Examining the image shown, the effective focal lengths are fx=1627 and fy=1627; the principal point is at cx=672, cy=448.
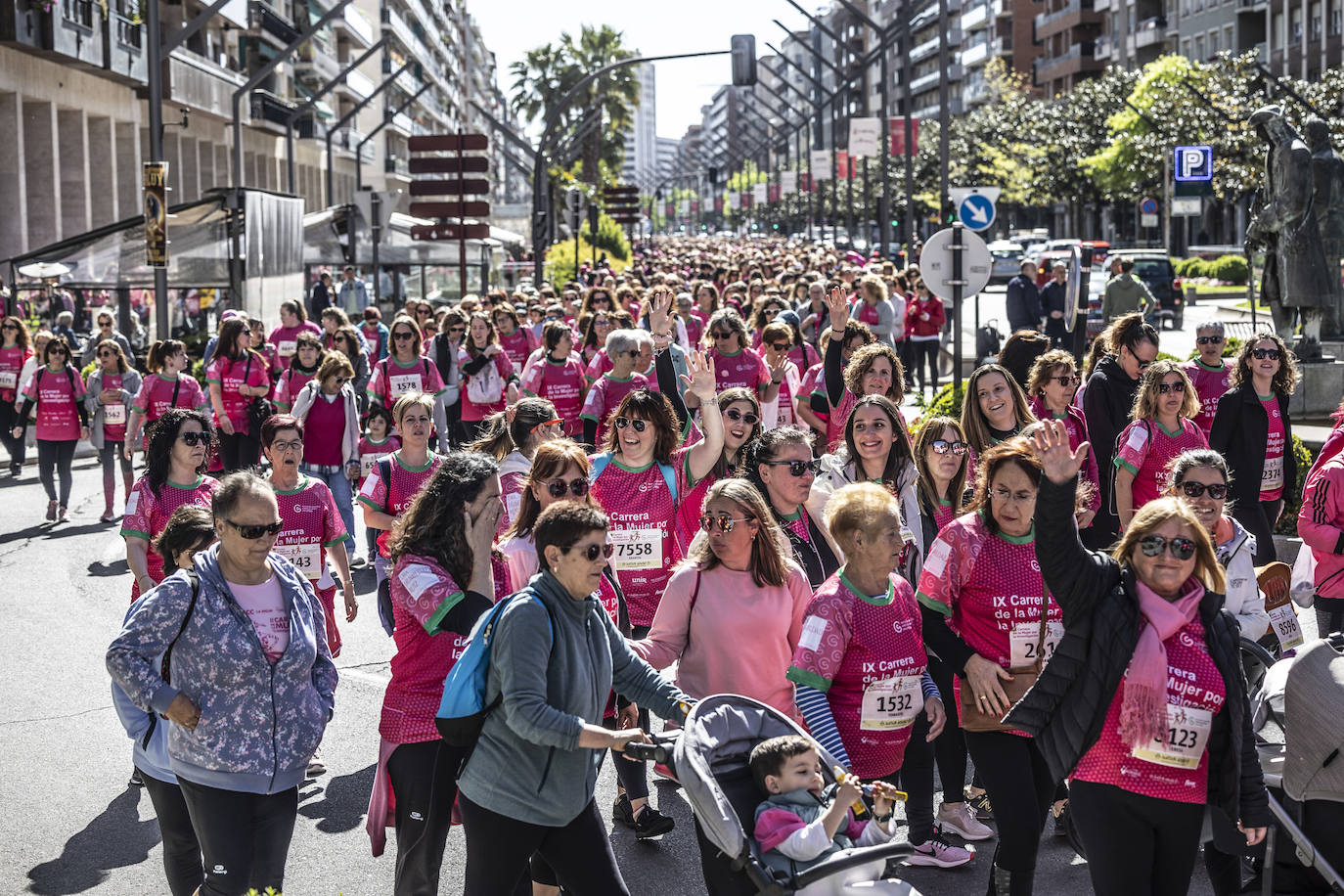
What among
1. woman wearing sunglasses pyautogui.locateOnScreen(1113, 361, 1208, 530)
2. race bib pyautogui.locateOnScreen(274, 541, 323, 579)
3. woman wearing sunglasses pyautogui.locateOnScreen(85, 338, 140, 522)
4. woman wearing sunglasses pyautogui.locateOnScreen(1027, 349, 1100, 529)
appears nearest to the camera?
race bib pyautogui.locateOnScreen(274, 541, 323, 579)

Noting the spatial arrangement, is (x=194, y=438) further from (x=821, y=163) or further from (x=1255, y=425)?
(x=821, y=163)

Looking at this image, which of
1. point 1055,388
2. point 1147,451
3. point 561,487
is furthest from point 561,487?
point 1055,388

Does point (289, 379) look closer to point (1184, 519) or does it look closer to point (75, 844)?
point (75, 844)

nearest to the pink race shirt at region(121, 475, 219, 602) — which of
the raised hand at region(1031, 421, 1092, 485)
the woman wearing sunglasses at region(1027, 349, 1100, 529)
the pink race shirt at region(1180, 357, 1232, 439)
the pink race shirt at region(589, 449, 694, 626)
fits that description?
the pink race shirt at region(589, 449, 694, 626)

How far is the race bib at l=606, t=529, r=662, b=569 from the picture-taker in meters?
6.87

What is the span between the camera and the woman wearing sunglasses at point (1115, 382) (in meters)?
9.45

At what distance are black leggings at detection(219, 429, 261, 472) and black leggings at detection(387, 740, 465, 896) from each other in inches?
325

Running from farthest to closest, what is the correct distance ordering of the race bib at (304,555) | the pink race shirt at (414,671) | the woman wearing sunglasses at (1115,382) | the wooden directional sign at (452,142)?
the wooden directional sign at (452,142) < the woman wearing sunglasses at (1115,382) < the race bib at (304,555) < the pink race shirt at (414,671)

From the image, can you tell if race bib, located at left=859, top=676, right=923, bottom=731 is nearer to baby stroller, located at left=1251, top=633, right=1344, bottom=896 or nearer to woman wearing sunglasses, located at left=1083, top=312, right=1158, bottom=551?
baby stroller, located at left=1251, top=633, right=1344, bottom=896

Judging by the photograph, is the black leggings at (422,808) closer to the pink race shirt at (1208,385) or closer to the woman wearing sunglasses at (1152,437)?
the woman wearing sunglasses at (1152,437)

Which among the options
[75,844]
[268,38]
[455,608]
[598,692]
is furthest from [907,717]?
[268,38]

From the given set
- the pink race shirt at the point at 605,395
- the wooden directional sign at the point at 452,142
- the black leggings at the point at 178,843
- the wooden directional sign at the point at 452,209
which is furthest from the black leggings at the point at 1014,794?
the wooden directional sign at the point at 452,142

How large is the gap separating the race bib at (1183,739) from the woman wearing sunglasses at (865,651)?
2.77 ft

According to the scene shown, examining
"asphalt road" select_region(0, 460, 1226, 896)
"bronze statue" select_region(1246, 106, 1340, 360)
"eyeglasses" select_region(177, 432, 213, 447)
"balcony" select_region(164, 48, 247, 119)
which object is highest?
"balcony" select_region(164, 48, 247, 119)
